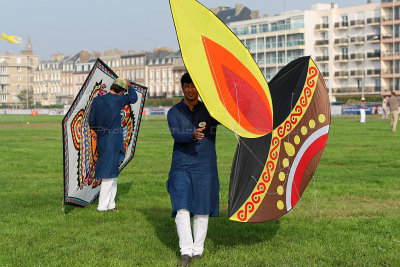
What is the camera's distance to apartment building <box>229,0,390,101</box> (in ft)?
346

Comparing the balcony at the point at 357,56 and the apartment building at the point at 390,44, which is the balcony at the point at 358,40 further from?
the apartment building at the point at 390,44

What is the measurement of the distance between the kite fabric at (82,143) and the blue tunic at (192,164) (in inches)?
125

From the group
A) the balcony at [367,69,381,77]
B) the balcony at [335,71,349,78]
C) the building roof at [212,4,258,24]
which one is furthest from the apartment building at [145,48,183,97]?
the balcony at [367,69,381,77]

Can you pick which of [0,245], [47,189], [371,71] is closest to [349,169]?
[47,189]

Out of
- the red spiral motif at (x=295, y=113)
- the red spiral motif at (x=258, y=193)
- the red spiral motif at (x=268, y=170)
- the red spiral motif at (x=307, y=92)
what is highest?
the red spiral motif at (x=307, y=92)

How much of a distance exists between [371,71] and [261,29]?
24.5 metres

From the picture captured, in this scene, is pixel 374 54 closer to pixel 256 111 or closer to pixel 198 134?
pixel 256 111

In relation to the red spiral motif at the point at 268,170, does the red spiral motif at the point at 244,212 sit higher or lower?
lower

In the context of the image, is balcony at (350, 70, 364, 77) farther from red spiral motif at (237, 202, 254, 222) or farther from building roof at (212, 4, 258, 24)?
red spiral motif at (237, 202, 254, 222)

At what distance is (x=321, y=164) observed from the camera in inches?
701

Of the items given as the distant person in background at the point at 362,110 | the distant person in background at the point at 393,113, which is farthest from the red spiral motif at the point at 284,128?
the distant person in background at the point at 362,110

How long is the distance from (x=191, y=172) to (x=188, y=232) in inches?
24.3

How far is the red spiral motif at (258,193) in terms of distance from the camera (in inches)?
283

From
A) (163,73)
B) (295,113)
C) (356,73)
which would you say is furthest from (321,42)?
(295,113)
